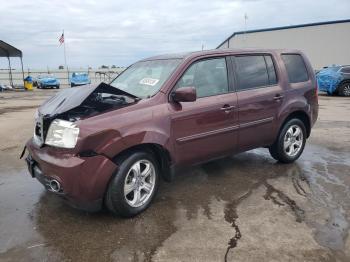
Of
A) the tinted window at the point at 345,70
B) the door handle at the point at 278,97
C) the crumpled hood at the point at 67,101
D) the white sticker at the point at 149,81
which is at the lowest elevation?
the door handle at the point at 278,97

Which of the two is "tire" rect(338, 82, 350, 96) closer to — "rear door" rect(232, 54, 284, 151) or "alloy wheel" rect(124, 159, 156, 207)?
"rear door" rect(232, 54, 284, 151)

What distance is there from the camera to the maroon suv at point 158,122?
367 cm

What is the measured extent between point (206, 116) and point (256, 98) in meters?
1.00

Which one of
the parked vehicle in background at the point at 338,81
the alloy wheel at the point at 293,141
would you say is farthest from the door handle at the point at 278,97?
the parked vehicle in background at the point at 338,81

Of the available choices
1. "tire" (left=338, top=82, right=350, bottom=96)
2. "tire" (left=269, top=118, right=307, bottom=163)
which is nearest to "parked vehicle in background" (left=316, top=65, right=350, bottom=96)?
"tire" (left=338, top=82, right=350, bottom=96)

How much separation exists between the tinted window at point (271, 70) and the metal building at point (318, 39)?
2716cm

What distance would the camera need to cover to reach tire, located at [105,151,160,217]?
12.4 ft

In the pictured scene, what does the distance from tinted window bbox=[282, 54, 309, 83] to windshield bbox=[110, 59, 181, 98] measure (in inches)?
80.6

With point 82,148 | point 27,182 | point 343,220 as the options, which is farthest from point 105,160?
point 343,220

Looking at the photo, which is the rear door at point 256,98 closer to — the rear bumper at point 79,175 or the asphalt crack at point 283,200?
the asphalt crack at point 283,200

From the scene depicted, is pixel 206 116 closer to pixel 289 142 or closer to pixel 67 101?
pixel 67 101

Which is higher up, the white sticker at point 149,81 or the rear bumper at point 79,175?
the white sticker at point 149,81

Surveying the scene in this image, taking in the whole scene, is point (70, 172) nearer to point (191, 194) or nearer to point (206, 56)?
point (191, 194)

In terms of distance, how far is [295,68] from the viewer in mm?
5949
